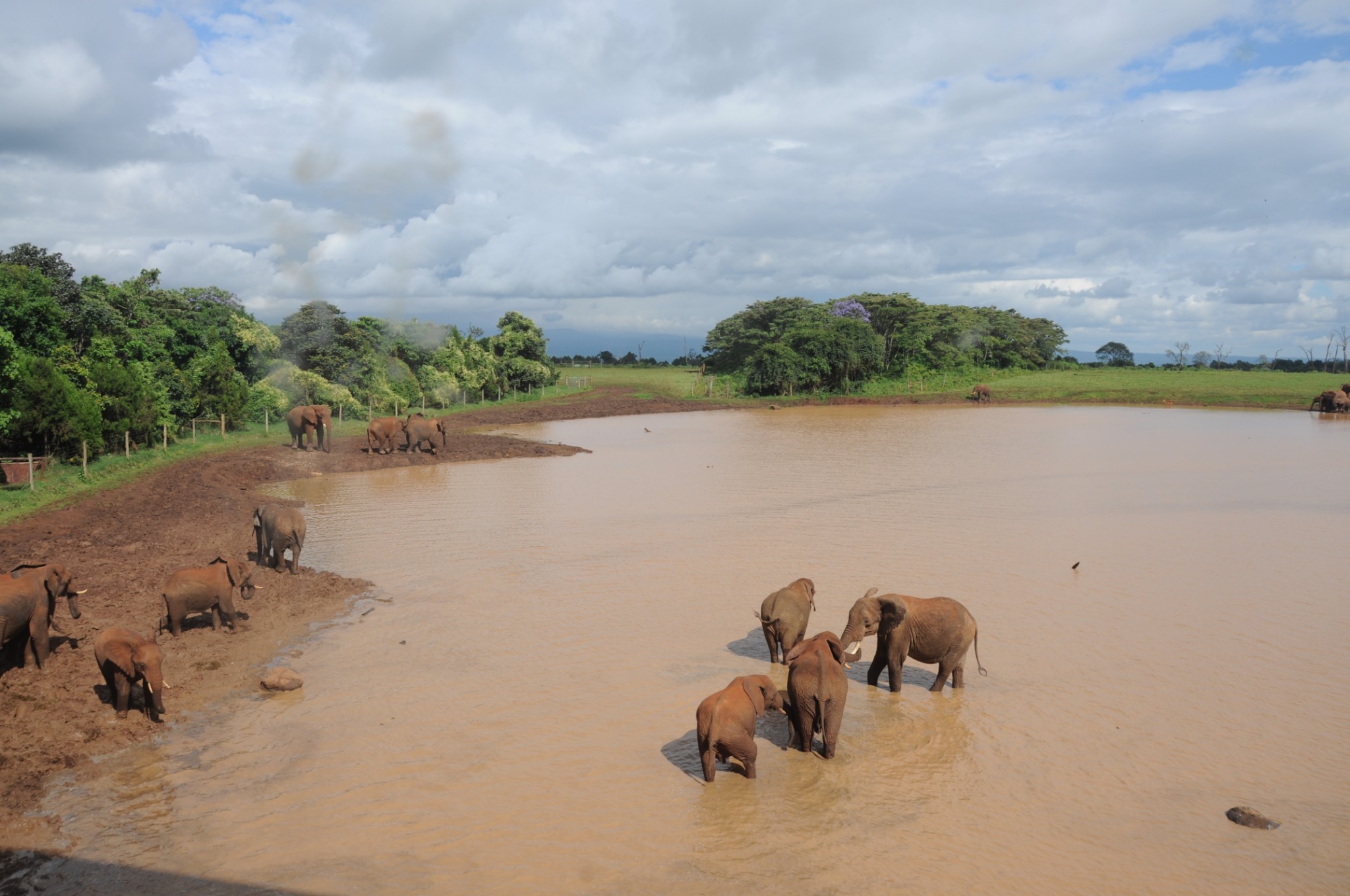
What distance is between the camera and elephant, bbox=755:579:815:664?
1004 centimetres

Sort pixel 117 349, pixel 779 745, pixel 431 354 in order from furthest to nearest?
pixel 431 354 → pixel 117 349 → pixel 779 745

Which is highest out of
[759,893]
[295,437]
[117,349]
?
[117,349]

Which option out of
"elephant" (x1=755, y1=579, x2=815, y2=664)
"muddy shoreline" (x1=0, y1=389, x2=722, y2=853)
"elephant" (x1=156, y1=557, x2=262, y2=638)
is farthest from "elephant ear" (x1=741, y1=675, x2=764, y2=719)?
"elephant" (x1=156, y1=557, x2=262, y2=638)

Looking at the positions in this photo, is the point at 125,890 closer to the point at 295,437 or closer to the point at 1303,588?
the point at 1303,588

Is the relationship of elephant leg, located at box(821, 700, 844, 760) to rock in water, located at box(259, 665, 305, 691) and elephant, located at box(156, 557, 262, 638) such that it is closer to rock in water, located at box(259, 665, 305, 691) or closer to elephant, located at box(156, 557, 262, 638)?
rock in water, located at box(259, 665, 305, 691)

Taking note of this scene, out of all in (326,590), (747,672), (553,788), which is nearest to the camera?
(553,788)

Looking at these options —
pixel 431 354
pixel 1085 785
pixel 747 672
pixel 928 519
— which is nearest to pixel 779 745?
pixel 747 672

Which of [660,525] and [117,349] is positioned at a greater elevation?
[117,349]

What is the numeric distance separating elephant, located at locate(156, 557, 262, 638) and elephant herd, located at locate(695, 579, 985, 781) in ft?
21.7

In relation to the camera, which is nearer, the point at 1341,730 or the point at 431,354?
the point at 1341,730

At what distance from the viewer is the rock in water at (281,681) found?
373 inches

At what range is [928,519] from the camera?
19000 millimetres

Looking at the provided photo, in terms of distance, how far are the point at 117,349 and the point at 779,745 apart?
1097 inches

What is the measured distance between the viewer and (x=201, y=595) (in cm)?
1098
